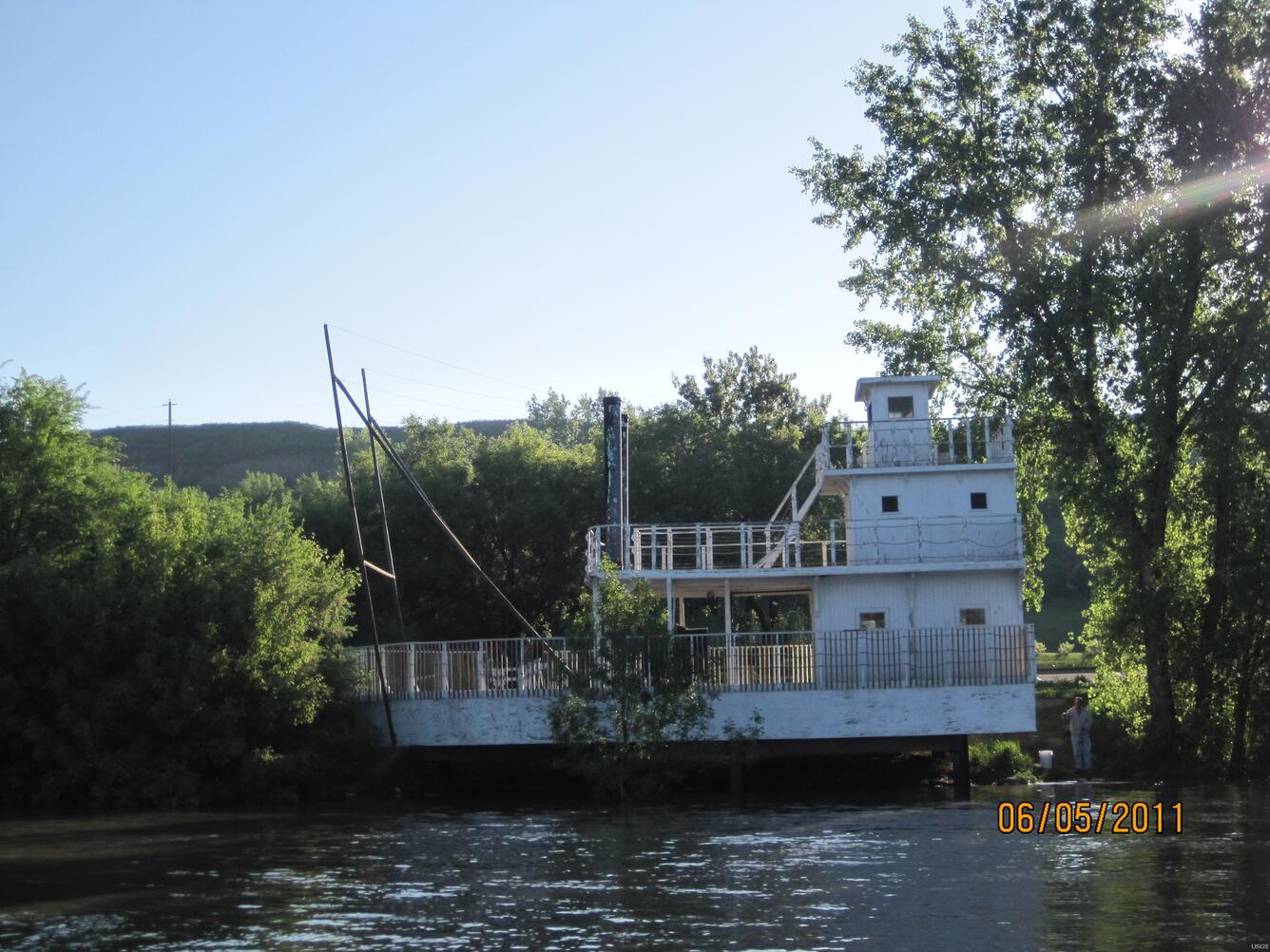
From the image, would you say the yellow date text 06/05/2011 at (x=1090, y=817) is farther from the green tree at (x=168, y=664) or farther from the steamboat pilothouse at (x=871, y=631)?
the green tree at (x=168, y=664)

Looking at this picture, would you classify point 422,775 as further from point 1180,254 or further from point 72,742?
point 1180,254

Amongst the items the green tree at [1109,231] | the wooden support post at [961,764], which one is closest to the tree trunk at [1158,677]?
the green tree at [1109,231]

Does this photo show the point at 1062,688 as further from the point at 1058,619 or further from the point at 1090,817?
the point at 1058,619

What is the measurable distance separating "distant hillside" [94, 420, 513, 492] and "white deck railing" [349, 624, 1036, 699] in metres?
95.9

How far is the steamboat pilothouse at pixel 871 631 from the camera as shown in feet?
109

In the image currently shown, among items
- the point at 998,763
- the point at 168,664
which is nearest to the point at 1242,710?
the point at 998,763

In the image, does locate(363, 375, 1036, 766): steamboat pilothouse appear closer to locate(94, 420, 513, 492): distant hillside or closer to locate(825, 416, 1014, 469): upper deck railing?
locate(825, 416, 1014, 469): upper deck railing

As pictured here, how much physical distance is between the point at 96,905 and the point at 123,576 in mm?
16399

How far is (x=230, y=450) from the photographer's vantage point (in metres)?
145

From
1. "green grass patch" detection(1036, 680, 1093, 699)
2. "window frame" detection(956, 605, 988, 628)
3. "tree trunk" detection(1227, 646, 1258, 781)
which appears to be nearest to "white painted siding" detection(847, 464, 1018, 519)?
"window frame" detection(956, 605, 988, 628)

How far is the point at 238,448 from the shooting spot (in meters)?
146

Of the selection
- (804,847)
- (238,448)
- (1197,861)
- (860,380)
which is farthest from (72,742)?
(238,448)

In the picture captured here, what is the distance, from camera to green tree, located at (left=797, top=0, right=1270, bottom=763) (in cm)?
3594

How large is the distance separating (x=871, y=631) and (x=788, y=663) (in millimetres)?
2034
